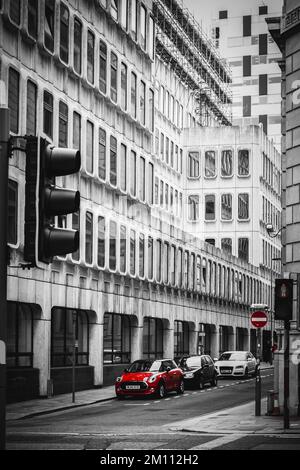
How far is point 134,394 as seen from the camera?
Result: 35.4 m

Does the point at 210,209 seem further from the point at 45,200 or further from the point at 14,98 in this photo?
the point at 45,200


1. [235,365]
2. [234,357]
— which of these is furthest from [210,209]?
[235,365]

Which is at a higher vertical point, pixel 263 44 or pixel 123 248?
pixel 263 44

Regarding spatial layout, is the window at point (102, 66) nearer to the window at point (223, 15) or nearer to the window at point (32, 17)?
the window at point (32, 17)

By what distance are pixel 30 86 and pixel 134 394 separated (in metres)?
11.4

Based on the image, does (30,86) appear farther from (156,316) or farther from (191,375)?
(156,316)

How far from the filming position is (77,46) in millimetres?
40156

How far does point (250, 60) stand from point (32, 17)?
85415mm

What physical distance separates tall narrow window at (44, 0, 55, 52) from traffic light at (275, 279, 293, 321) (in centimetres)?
1907

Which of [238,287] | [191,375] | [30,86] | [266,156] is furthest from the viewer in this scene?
[266,156]

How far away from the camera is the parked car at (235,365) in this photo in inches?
2055

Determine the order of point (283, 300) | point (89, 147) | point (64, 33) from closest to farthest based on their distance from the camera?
point (283, 300), point (64, 33), point (89, 147)

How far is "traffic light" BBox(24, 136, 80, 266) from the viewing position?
6.66 meters
